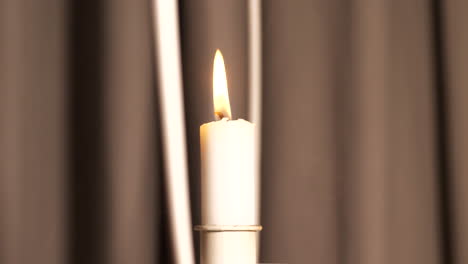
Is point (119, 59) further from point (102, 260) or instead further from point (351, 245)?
point (351, 245)

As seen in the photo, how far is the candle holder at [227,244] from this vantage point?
34 centimetres

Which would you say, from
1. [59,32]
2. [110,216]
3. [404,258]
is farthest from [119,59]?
[404,258]

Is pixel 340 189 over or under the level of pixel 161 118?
under

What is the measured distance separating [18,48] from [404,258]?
23.2 inches

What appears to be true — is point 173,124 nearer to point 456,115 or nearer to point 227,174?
point 456,115

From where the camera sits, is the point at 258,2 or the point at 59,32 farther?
the point at 258,2

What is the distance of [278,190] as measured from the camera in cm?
90

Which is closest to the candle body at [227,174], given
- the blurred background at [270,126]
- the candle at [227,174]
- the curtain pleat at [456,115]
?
the candle at [227,174]

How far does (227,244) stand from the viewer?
0.34 meters

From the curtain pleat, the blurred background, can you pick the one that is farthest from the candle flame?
the curtain pleat

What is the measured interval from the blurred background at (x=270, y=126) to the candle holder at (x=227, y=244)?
483 millimetres

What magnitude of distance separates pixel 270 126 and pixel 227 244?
0.58m

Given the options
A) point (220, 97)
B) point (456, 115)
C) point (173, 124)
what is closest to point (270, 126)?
point (173, 124)

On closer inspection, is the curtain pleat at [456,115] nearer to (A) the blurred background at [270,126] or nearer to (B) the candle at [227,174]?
(A) the blurred background at [270,126]
